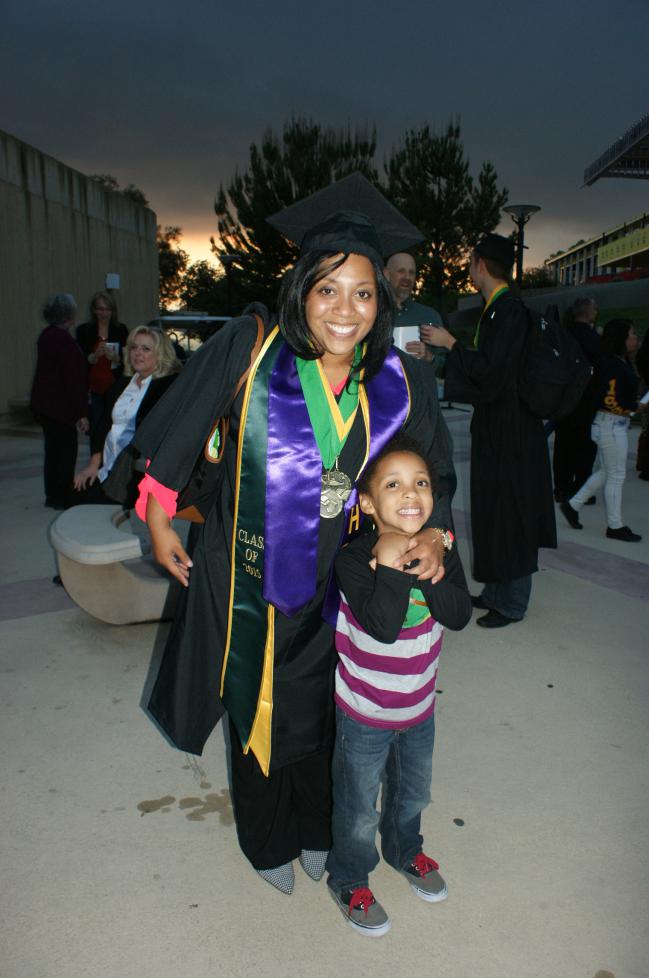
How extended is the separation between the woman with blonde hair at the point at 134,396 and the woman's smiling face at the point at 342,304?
2570 mm

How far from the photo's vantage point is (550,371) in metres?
3.75

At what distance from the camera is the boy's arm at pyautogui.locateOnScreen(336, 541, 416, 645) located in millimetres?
1698

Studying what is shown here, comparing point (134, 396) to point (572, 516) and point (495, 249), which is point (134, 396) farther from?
point (572, 516)

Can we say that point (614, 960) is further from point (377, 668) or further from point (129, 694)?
point (129, 694)

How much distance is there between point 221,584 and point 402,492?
571mm

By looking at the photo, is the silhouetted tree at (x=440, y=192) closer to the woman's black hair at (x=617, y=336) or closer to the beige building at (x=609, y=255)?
the beige building at (x=609, y=255)

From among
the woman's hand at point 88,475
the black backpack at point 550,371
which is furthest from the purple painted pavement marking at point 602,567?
the woman's hand at point 88,475

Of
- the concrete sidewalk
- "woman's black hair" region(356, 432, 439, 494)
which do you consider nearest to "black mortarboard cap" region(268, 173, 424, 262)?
"woman's black hair" region(356, 432, 439, 494)

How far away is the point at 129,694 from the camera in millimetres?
3221

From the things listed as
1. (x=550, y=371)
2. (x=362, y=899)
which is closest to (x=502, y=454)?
(x=550, y=371)

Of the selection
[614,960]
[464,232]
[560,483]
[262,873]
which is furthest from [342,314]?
[464,232]

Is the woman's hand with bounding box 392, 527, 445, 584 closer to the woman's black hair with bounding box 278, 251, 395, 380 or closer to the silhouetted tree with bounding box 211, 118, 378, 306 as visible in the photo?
the woman's black hair with bounding box 278, 251, 395, 380

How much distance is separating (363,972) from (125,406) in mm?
3417

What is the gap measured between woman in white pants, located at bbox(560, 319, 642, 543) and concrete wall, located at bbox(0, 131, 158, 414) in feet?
32.5
